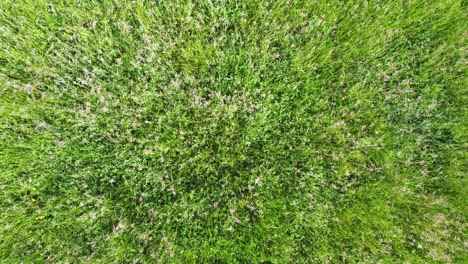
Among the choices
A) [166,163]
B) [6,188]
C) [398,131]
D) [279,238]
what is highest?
[6,188]

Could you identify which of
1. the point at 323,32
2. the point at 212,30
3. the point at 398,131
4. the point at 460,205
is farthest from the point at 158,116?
the point at 460,205

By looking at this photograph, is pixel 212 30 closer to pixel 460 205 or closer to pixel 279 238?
pixel 279 238

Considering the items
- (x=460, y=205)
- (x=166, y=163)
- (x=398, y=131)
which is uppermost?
(x=166, y=163)

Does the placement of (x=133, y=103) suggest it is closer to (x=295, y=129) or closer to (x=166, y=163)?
(x=166, y=163)

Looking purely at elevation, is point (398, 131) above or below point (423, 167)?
above

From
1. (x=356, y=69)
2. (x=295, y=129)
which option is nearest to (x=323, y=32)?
(x=356, y=69)

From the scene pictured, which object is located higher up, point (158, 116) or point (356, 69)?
point (158, 116)
